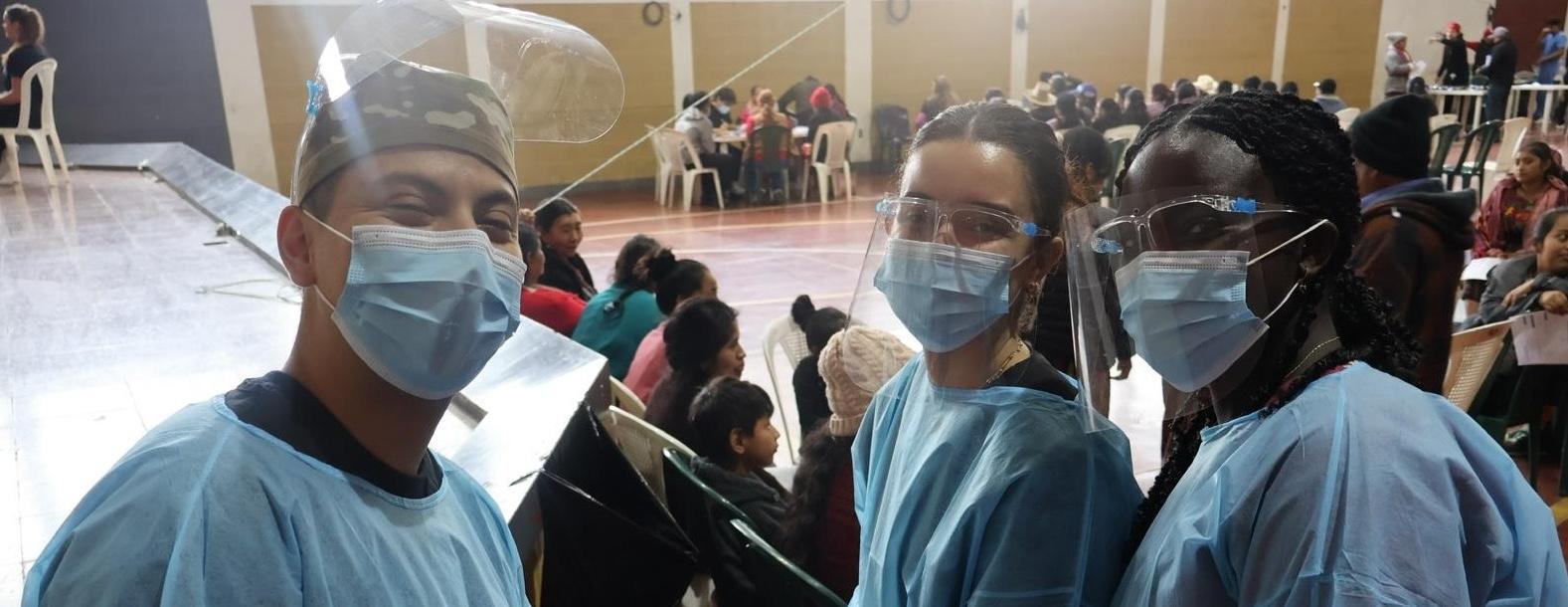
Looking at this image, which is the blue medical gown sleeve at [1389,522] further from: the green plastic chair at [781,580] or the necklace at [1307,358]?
the green plastic chair at [781,580]

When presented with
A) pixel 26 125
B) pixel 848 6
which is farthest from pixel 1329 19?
pixel 26 125

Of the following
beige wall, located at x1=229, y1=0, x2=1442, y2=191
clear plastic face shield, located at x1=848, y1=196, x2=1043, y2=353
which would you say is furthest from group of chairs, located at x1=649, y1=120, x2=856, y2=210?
clear plastic face shield, located at x1=848, y1=196, x2=1043, y2=353

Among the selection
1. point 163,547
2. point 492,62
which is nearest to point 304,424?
point 163,547

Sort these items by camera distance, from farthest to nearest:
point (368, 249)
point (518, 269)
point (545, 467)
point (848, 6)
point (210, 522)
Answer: point (848, 6) < point (545, 467) < point (518, 269) < point (368, 249) < point (210, 522)

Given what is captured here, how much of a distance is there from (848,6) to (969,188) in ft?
47.3

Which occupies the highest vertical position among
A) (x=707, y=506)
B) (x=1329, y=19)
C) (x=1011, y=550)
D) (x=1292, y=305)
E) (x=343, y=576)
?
(x=1329, y=19)

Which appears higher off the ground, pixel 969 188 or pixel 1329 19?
pixel 1329 19

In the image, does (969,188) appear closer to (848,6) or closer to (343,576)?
(343,576)

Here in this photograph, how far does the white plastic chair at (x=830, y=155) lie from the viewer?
12.3 meters

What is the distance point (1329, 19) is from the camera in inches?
734

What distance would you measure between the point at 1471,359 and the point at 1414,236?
1063 mm

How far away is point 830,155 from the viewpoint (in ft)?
41.0

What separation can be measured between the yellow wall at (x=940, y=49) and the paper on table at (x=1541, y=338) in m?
12.1

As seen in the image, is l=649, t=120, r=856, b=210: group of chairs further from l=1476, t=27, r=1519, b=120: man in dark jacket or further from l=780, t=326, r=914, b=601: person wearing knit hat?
l=780, t=326, r=914, b=601: person wearing knit hat
